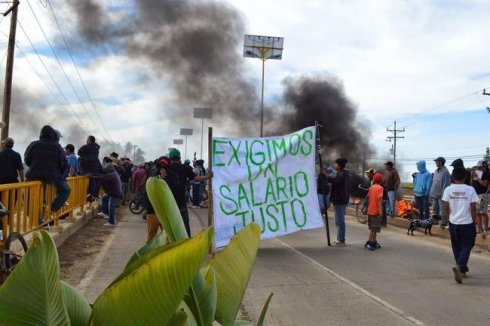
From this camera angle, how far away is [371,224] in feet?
29.2

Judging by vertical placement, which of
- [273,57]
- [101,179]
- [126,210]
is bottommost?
[126,210]

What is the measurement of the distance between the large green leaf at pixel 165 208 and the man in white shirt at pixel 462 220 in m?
6.16

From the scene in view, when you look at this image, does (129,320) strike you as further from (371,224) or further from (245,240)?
(371,224)

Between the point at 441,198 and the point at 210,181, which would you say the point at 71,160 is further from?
the point at 441,198

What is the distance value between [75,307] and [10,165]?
7774 mm

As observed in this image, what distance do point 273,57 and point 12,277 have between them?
23281 mm

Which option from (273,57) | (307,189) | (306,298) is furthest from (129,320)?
(273,57)

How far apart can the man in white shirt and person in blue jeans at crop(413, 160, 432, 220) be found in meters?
5.42

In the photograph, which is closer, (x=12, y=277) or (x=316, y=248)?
(x=12, y=277)

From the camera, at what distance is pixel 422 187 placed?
39.7 ft

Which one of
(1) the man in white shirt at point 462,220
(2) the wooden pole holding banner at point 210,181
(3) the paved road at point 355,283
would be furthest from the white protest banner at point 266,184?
(1) the man in white shirt at point 462,220

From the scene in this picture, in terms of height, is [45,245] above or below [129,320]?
above

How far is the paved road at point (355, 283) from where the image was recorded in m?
5.00

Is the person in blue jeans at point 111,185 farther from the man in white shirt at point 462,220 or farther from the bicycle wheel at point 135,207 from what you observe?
the man in white shirt at point 462,220
